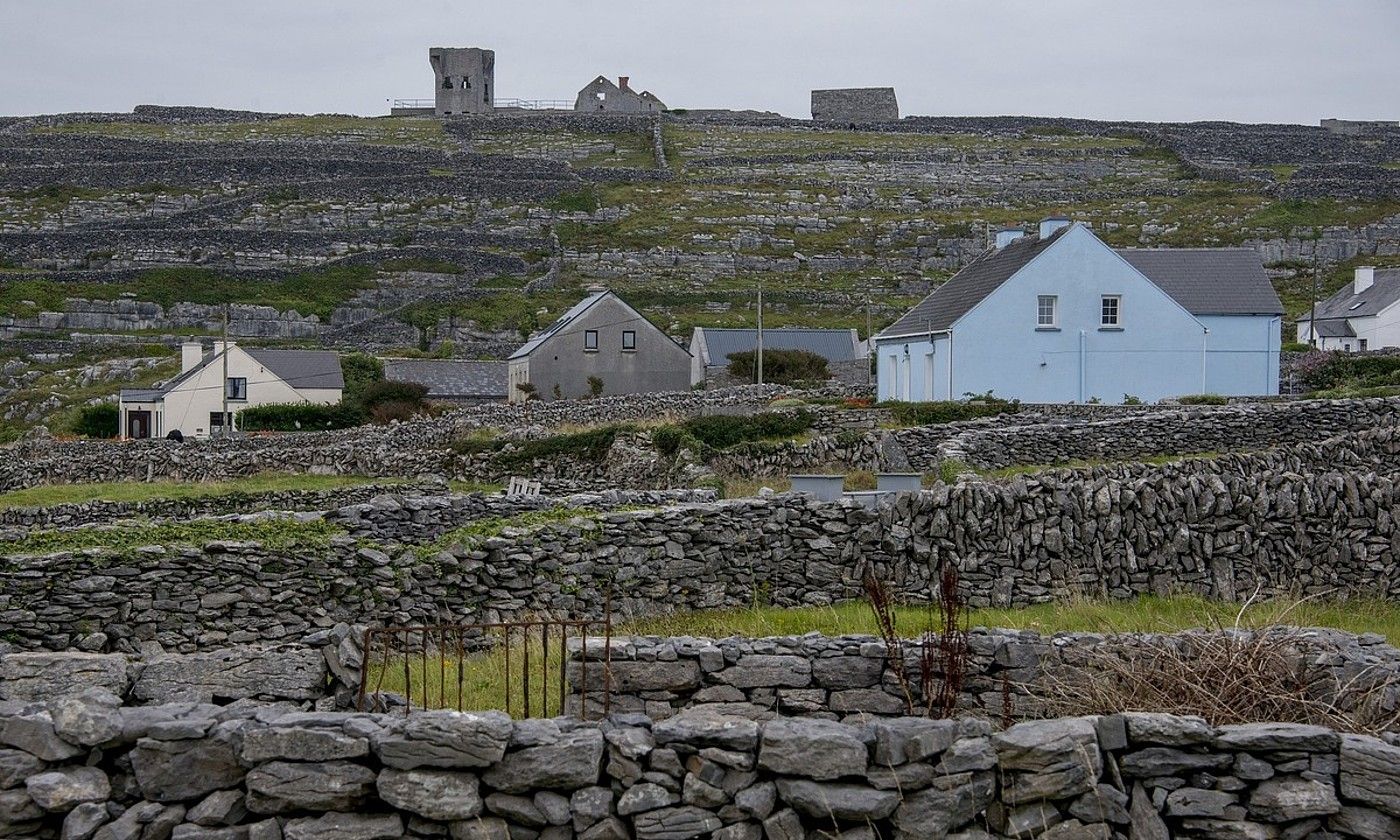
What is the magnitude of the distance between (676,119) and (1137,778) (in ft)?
494

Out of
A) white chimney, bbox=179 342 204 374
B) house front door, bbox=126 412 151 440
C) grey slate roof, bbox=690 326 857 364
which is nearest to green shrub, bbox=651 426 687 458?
grey slate roof, bbox=690 326 857 364

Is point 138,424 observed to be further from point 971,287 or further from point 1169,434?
point 1169,434

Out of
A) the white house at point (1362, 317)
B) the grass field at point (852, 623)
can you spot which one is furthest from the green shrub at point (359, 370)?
the grass field at point (852, 623)

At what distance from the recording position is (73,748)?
651 centimetres

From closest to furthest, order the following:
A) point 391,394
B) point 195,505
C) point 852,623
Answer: point 852,623 → point 195,505 → point 391,394

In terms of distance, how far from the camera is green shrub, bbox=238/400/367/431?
55.7 metres

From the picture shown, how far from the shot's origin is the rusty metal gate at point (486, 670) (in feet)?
29.6

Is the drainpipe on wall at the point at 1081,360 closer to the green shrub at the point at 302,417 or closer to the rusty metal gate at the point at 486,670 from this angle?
the green shrub at the point at 302,417

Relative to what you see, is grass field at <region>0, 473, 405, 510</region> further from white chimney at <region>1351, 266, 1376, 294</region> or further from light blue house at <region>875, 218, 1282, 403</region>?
white chimney at <region>1351, 266, 1376, 294</region>

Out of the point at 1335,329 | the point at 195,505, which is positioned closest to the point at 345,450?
the point at 195,505

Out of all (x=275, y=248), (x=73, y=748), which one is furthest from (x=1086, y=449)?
(x=275, y=248)

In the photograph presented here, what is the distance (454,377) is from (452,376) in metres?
0.19

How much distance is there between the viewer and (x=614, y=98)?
533 ft

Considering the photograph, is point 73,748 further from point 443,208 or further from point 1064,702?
point 443,208
